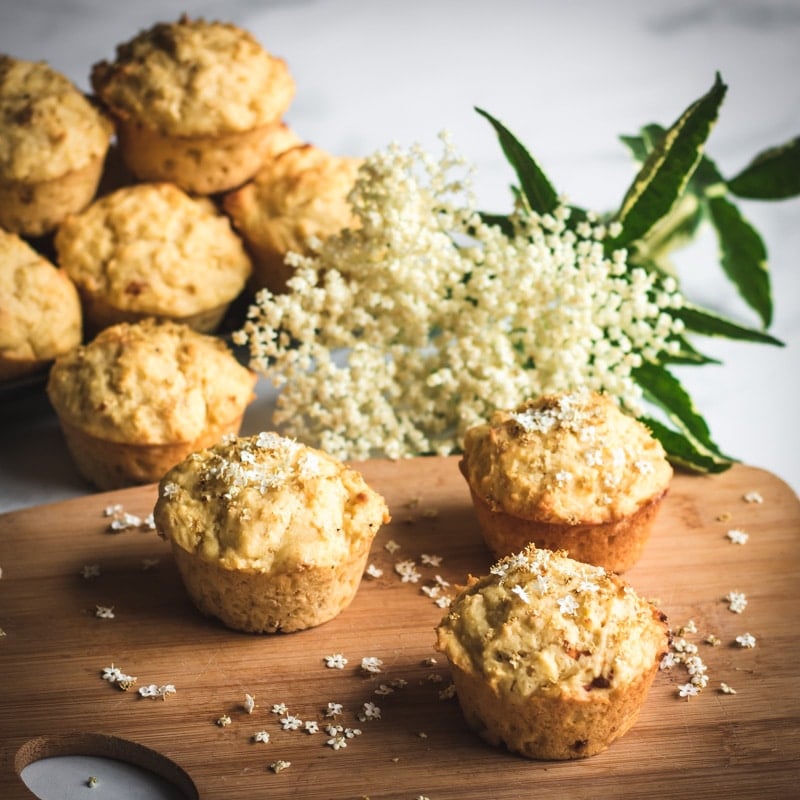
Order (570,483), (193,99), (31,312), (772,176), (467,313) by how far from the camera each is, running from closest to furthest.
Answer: (570,483) → (467,313) → (31,312) → (193,99) → (772,176)

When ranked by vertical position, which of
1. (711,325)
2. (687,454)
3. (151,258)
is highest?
(151,258)

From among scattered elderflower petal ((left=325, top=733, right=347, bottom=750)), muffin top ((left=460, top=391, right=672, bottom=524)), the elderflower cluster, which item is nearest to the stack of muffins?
the elderflower cluster

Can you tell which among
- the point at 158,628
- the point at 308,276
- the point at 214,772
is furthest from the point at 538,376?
the point at 214,772

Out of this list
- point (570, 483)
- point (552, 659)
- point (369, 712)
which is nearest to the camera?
point (552, 659)

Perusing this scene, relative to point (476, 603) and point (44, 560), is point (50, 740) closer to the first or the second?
point (44, 560)

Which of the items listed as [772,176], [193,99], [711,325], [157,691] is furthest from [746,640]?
[193,99]

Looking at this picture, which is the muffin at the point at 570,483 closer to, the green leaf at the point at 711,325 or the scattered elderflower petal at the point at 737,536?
the scattered elderflower petal at the point at 737,536

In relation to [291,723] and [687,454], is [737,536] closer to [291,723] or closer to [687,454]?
[687,454]
